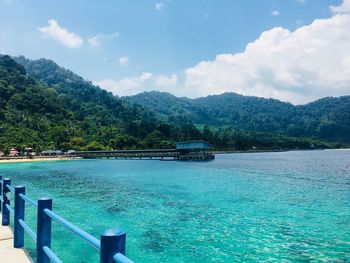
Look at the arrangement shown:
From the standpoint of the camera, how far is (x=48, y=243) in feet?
13.2

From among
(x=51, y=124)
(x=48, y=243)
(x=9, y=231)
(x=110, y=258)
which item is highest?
(x=51, y=124)

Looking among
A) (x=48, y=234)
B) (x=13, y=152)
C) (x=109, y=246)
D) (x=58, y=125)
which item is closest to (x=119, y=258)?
(x=109, y=246)

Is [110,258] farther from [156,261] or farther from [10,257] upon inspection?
[156,261]

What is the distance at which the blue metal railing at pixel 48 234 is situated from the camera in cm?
203

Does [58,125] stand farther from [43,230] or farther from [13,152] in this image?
[43,230]

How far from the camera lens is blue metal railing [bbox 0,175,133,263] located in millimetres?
2033

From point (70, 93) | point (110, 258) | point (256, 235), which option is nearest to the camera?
point (110, 258)

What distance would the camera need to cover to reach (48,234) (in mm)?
4000

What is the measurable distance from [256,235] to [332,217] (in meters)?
6.76

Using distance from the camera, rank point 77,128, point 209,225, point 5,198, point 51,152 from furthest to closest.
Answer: point 77,128, point 51,152, point 209,225, point 5,198

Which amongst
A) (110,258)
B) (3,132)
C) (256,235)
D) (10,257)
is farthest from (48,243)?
(3,132)

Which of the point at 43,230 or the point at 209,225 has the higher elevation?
the point at 43,230

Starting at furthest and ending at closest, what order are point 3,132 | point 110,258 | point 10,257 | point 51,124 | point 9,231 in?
point 51,124 → point 3,132 → point 9,231 → point 10,257 → point 110,258

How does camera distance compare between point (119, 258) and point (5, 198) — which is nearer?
point (119, 258)
